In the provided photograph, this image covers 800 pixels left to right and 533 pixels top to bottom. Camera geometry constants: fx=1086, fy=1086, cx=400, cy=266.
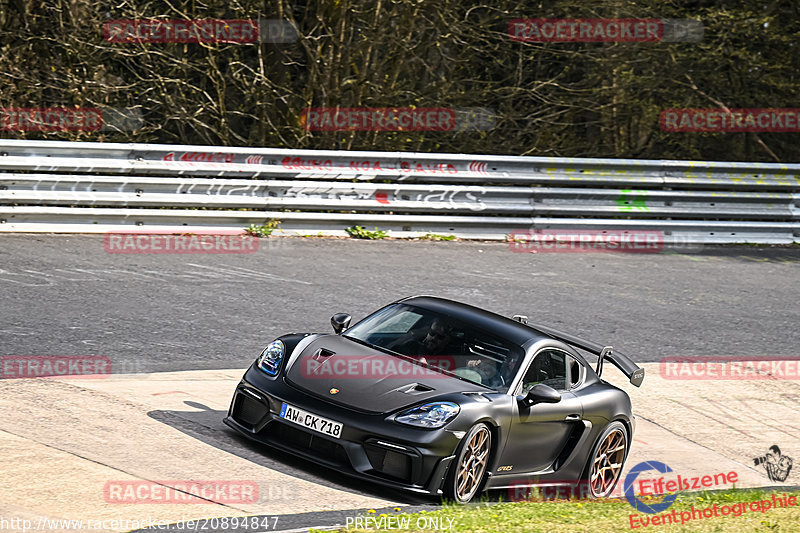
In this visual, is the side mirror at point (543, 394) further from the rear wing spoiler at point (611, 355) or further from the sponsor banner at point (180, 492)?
the sponsor banner at point (180, 492)

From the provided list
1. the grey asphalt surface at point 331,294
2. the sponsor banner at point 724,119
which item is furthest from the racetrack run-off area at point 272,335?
the sponsor banner at point 724,119

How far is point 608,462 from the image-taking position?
8.23 meters

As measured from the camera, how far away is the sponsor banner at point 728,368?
37.1 ft

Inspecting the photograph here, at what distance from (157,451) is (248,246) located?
7.49m

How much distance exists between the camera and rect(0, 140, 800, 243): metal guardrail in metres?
13.8

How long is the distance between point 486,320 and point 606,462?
4.84 feet

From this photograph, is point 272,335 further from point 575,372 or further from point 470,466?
point 470,466

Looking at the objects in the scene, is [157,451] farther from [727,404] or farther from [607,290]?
[607,290]

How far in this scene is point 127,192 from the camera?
45.9 ft

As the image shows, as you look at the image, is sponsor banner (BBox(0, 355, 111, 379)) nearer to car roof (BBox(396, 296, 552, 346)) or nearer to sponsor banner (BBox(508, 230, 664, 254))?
car roof (BBox(396, 296, 552, 346))

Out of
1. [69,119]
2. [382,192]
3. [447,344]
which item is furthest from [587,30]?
[447,344]

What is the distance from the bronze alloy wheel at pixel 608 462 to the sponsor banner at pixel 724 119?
1260 cm

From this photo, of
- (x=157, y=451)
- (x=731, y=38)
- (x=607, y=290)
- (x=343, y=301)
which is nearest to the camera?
(x=157, y=451)

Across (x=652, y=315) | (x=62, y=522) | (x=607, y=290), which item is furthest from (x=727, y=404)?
(x=62, y=522)
